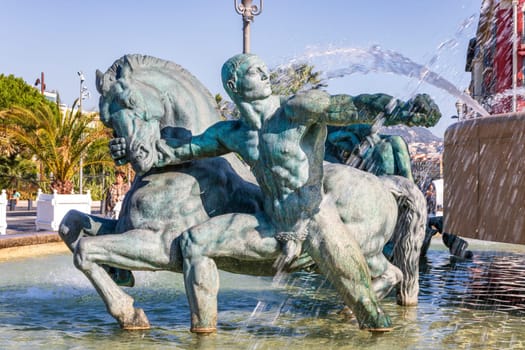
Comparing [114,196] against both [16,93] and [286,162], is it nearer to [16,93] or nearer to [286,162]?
[286,162]

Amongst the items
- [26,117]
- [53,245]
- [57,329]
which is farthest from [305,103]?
[26,117]

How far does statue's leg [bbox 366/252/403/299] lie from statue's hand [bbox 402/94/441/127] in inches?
44.1

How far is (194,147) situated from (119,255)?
32.5 inches

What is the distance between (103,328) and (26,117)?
22.6 m

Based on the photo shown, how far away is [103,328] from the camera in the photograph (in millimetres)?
5145

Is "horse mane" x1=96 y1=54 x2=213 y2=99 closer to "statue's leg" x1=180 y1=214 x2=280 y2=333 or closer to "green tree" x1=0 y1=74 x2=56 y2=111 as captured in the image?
"statue's leg" x1=180 y1=214 x2=280 y2=333

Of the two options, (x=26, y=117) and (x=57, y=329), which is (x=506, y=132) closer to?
(x=57, y=329)

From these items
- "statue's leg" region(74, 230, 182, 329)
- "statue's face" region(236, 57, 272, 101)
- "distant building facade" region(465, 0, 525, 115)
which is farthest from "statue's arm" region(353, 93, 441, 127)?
"distant building facade" region(465, 0, 525, 115)

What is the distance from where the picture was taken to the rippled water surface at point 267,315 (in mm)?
4695

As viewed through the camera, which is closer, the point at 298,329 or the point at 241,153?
the point at 241,153

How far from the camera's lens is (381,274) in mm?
5336

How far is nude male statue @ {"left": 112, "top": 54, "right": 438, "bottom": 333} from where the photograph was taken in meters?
4.49

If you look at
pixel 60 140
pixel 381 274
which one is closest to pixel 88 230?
pixel 381 274

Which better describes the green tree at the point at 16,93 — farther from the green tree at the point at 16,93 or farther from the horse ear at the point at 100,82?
the horse ear at the point at 100,82
